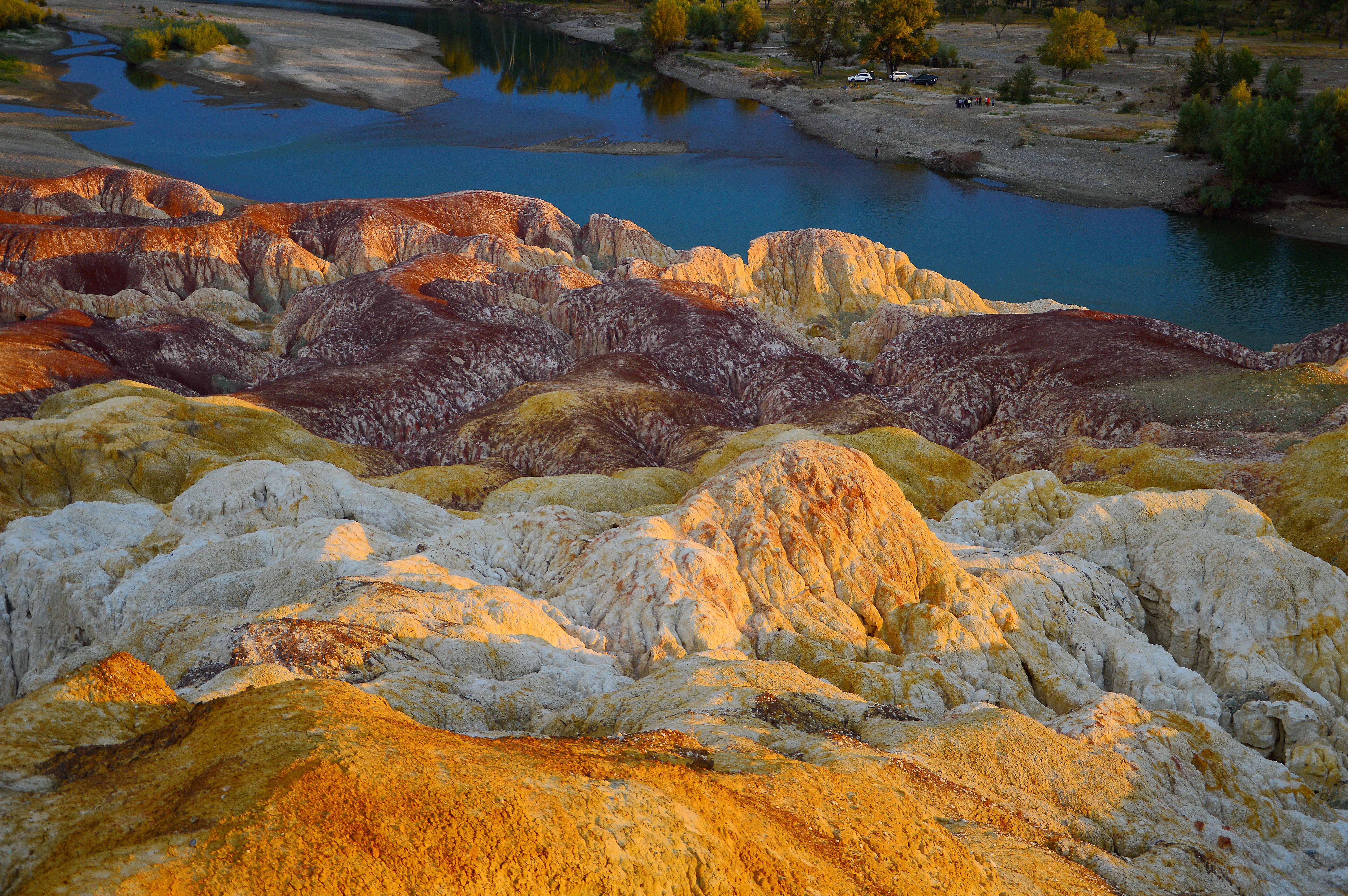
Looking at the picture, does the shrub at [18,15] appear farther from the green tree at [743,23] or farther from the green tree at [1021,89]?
the green tree at [1021,89]

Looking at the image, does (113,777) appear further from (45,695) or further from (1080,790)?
(1080,790)

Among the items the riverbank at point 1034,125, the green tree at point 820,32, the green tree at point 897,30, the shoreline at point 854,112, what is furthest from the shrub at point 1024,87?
the green tree at point 820,32

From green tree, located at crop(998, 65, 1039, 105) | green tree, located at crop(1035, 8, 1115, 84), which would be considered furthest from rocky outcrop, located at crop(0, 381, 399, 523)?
green tree, located at crop(1035, 8, 1115, 84)

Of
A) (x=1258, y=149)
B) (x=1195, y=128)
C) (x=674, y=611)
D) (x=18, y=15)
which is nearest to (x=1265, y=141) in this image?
(x=1258, y=149)

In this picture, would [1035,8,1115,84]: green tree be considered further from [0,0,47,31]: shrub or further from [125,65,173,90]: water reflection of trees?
[0,0,47,31]: shrub

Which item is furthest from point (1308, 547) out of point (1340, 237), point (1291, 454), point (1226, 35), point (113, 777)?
point (1226, 35)

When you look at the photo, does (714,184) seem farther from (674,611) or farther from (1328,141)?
(674,611)
